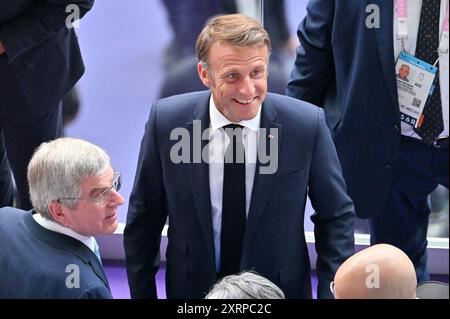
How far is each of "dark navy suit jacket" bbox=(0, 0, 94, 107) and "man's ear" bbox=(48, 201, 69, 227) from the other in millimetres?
1073

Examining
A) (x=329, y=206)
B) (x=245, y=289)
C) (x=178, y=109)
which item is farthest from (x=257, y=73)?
(x=245, y=289)

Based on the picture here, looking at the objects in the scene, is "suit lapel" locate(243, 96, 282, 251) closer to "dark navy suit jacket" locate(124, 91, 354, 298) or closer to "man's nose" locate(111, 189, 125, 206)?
"dark navy suit jacket" locate(124, 91, 354, 298)

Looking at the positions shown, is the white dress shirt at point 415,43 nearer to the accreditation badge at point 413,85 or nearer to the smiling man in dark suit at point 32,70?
the accreditation badge at point 413,85

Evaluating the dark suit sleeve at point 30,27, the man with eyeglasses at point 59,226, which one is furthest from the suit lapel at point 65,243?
Answer: the dark suit sleeve at point 30,27

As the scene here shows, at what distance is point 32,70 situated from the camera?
11.1 ft

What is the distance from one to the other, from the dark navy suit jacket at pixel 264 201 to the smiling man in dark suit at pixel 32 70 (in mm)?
853

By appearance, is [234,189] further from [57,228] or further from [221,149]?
[57,228]

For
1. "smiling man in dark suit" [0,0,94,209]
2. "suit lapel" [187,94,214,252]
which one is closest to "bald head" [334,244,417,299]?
"suit lapel" [187,94,214,252]

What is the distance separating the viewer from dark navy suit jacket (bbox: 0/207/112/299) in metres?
2.24

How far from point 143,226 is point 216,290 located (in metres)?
0.61

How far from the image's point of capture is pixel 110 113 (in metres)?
4.36

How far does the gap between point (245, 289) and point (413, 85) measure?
139 cm

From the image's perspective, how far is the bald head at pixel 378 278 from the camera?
2.11 meters
